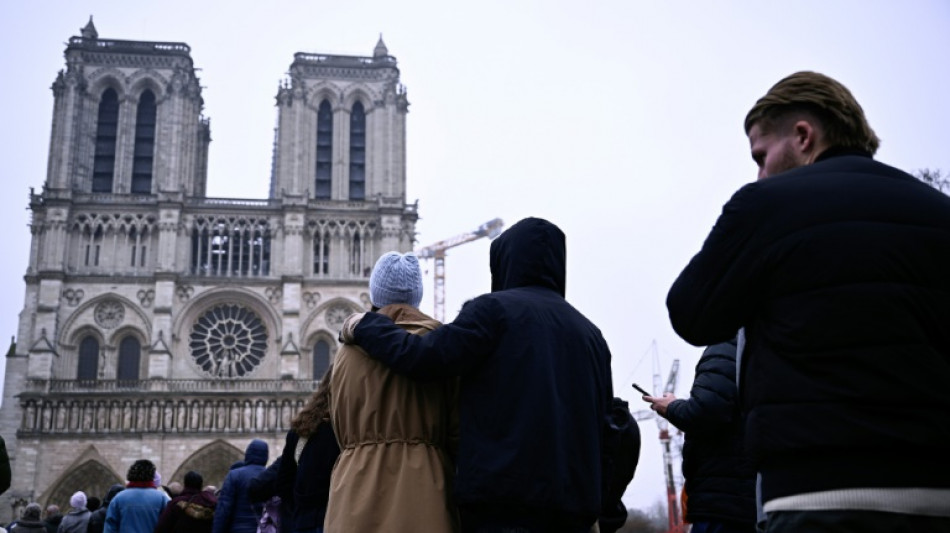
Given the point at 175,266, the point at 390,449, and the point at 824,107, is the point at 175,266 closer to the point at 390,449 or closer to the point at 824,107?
the point at 390,449

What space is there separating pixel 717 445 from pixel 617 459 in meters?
0.48

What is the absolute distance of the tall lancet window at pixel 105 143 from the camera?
4022cm

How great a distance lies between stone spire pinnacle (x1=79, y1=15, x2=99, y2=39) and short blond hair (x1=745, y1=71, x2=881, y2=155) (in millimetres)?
43239

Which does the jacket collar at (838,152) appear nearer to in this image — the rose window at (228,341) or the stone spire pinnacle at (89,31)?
the rose window at (228,341)

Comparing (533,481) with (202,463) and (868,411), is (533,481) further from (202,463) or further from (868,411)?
(202,463)

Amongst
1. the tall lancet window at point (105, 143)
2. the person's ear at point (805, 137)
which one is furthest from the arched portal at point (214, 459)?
the person's ear at point (805, 137)

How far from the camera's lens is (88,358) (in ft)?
124

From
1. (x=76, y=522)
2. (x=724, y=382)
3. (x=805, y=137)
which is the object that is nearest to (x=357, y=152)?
(x=76, y=522)

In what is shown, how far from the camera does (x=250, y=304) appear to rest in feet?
129

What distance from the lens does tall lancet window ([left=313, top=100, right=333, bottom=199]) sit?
136 feet

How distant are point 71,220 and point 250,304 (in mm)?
7738

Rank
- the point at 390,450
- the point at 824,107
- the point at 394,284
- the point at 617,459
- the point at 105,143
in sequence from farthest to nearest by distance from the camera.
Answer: the point at 105,143
the point at 394,284
the point at 617,459
the point at 390,450
the point at 824,107

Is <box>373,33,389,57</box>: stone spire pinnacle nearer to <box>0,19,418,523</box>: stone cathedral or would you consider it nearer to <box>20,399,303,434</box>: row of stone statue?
<box>0,19,418,523</box>: stone cathedral

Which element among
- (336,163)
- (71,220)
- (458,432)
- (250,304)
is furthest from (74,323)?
(458,432)
